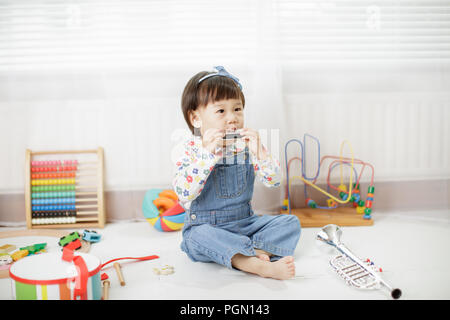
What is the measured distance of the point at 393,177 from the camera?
6.12 feet

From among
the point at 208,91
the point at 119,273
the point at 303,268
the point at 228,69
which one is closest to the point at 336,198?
the point at 303,268

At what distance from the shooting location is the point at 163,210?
173 centimetres


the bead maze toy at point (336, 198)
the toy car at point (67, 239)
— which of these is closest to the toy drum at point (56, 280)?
the toy car at point (67, 239)

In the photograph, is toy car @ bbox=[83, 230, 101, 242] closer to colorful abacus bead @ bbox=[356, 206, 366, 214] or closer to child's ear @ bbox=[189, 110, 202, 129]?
child's ear @ bbox=[189, 110, 202, 129]

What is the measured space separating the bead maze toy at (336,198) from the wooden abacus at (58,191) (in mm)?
873

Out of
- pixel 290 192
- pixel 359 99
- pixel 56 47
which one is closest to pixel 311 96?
pixel 359 99

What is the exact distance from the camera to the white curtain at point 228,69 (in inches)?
67.4

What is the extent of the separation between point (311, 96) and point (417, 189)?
693 millimetres

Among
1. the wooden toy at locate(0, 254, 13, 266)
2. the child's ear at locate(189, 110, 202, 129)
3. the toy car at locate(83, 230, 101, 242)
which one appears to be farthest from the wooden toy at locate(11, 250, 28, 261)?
the child's ear at locate(189, 110, 202, 129)

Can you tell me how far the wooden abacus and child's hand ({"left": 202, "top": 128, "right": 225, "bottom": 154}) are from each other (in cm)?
74

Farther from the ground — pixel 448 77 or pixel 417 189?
pixel 448 77

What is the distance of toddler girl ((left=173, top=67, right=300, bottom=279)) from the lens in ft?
4.00

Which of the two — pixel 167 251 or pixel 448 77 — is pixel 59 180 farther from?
pixel 448 77
